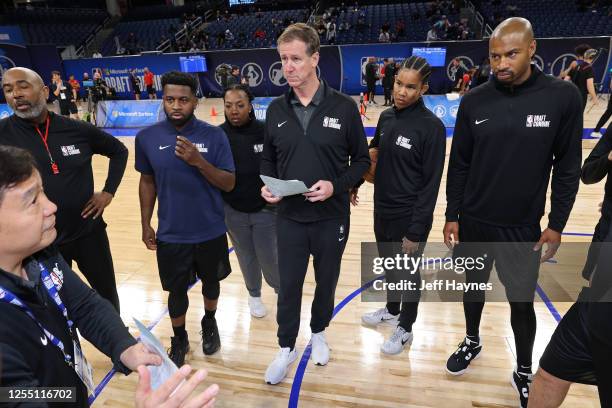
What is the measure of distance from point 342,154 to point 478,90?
88cm

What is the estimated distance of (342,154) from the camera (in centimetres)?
251

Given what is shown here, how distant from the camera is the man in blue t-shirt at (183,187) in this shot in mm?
2549

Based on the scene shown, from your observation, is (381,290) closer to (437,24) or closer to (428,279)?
(428,279)

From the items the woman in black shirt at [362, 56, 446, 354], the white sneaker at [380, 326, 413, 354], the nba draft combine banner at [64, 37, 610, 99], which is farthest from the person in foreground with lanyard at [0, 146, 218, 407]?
the nba draft combine banner at [64, 37, 610, 99]

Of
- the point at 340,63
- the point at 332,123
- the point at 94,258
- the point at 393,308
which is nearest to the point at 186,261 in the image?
the point at 94,258

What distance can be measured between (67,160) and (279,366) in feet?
6.53

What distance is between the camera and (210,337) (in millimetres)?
3170

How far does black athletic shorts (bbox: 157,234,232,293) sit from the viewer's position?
277 centimetres

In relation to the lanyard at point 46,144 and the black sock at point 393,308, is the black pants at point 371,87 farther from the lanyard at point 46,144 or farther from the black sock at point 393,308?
the lanyard at point 46,144

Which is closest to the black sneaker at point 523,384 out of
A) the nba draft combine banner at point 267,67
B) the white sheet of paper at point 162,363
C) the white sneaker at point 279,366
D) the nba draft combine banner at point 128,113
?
the white sneaker at point 279,366

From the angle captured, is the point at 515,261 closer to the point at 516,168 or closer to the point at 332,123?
the point at 516,168

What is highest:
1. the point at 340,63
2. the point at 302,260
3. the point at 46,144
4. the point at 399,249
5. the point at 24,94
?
the point at 24,94

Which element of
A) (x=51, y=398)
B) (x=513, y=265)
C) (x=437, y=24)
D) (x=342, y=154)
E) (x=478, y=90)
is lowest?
(x=513, y=265)

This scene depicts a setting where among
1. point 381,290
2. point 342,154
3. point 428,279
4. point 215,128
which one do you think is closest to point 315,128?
point 342,154
